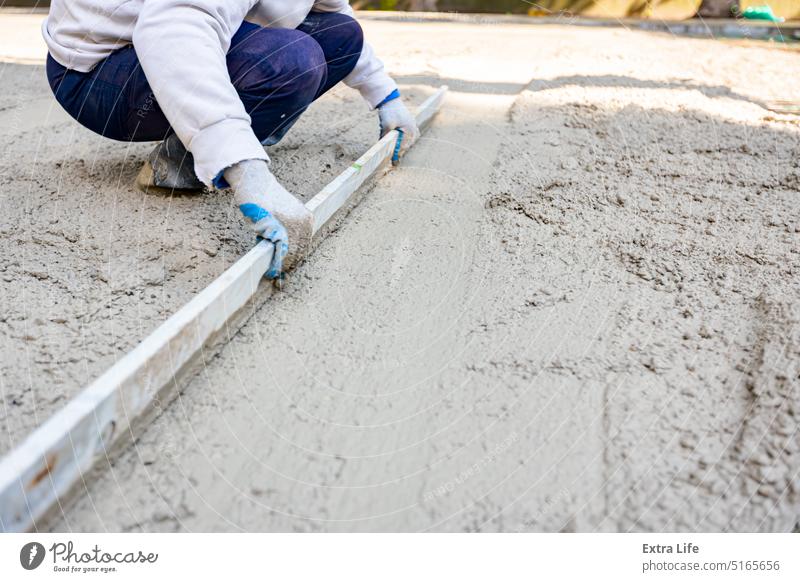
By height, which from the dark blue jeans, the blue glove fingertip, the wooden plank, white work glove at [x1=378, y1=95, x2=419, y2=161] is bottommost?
the blue glove fingertip

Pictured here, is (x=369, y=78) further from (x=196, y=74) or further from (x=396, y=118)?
(x=196, y=74)

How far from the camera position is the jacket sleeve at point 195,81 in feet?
4.67

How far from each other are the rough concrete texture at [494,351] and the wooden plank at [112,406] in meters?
0.05

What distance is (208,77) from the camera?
1425 mm

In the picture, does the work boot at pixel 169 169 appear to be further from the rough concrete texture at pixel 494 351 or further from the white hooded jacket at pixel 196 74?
the white hooded jacket at pixel 196 74

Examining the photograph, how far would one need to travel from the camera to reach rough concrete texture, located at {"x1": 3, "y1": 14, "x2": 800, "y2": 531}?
1.03 meters

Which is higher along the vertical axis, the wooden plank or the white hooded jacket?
the white hooded jacket

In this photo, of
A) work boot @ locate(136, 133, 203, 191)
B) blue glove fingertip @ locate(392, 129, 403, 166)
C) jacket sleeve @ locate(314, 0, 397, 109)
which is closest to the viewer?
work boot @ locate(136, 133, 203, 191)

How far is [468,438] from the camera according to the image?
1.15 m

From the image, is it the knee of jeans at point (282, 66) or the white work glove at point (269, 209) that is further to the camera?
the knee of jeans at point (282, 66)

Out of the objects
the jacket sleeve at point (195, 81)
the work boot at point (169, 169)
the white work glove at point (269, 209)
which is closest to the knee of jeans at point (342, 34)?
the work boot at point (169, 169)

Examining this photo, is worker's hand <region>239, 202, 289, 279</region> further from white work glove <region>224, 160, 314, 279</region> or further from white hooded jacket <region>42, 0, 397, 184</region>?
white hooded jacket <region>42, 0, 397, 184</region>

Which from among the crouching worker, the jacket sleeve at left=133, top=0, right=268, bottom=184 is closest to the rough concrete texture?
the crouching worker
